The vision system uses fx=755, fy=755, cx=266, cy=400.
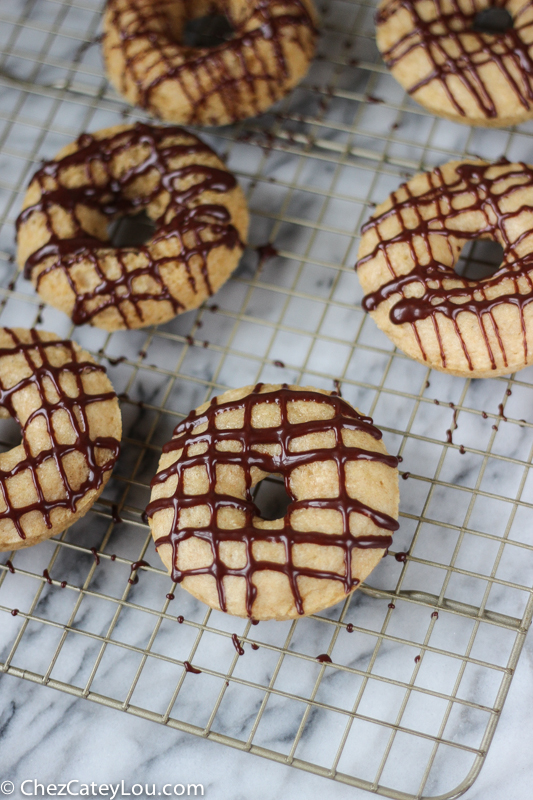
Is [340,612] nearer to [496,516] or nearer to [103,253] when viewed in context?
[496,516]

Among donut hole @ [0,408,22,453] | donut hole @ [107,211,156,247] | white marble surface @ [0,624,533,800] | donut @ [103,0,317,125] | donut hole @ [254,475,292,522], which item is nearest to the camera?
white marble surface @ [0,624,533,800]

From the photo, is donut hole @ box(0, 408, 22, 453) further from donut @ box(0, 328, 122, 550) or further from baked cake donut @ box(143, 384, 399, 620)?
baked cake donut @ box(143, 384, 399, 620)

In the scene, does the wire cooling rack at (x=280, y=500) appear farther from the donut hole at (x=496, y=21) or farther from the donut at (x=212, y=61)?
the donut hole at (x=496, y=21)

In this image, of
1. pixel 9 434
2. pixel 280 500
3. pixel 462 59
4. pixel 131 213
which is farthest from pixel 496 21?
pixel 9 434

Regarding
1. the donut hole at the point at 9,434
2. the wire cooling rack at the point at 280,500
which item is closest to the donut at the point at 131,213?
the wire cooling rack at the point at 280,500

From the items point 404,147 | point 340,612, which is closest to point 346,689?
point 340,612

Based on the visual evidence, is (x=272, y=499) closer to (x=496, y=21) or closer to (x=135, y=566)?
(x=135, y=566)

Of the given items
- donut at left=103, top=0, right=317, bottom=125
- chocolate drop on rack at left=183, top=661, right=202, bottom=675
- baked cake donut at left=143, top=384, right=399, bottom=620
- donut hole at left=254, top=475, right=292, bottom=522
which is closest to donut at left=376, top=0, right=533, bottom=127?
donut at left=103, top=0, right=317, bottom=125
